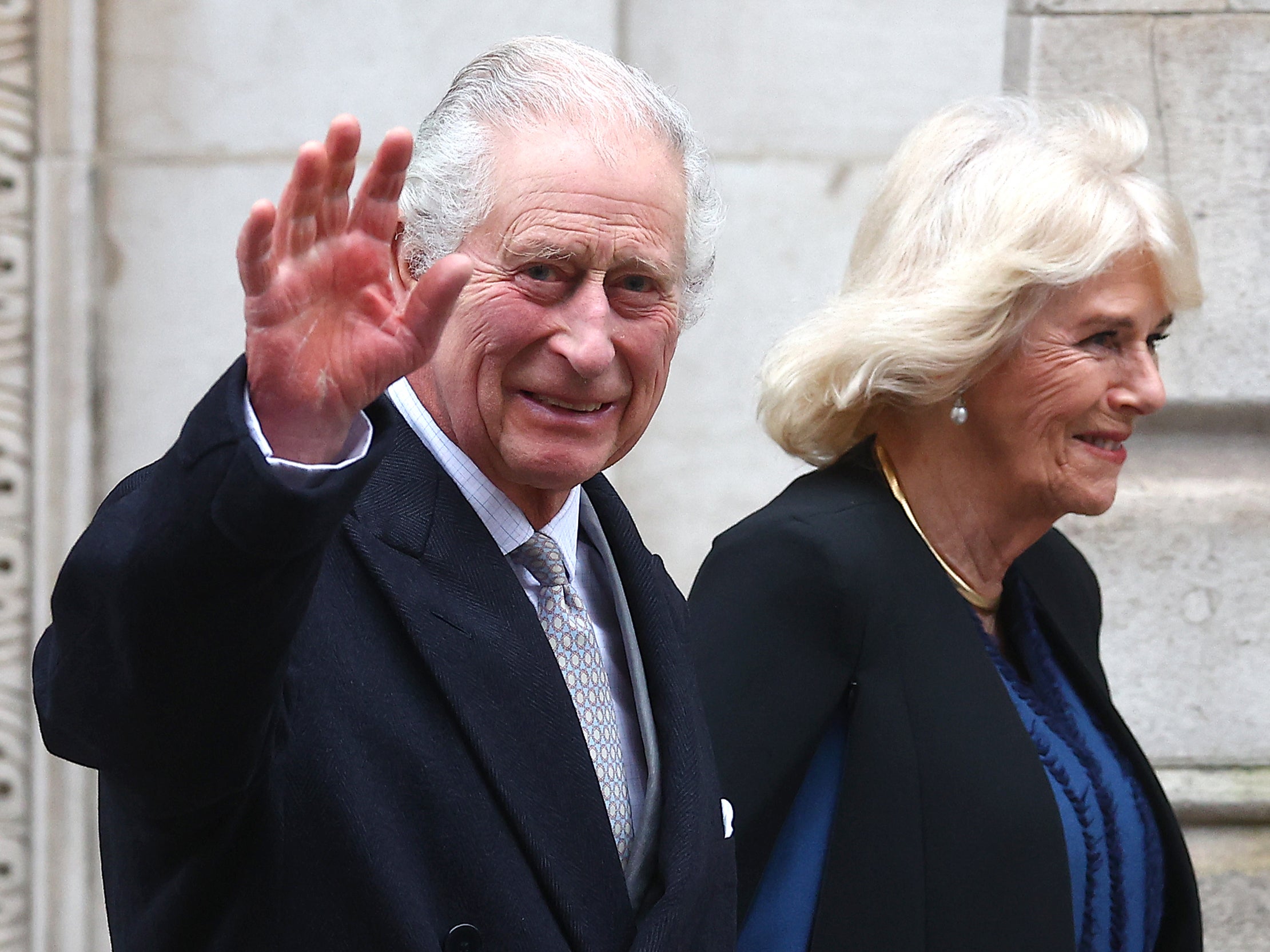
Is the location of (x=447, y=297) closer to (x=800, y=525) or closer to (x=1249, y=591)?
(x=800, y=525)

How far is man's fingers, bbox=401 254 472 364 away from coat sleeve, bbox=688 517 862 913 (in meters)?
1.19

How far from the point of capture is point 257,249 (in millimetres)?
1026

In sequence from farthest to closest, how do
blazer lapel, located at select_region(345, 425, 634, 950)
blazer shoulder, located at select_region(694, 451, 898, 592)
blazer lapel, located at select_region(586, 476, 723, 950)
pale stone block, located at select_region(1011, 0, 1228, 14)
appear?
1. pale stone block, located at select_region(1011, 0, 1228, 14)
2. blazer shoulder, located at select_region(694, 451, 898, 592)
3. blazer lapel, located at select_region(586, 476, 723, 950)
4. blazer lapel, located at select_region(345, 425, 634, 950)

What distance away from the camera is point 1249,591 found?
3670 mm

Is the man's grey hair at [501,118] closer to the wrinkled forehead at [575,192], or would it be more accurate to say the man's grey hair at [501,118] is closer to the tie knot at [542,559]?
the wrinkled forehead at [575,192]

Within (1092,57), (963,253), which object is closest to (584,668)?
(963,253)

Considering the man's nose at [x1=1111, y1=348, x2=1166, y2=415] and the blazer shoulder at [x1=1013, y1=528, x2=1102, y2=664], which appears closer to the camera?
the man's nose at [x1=1111, y1=348, x2=1166, y2=415]

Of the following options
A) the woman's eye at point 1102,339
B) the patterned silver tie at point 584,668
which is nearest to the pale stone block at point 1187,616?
the woman's eye at point 1102,339

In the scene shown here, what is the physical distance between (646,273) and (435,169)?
9.7 inches

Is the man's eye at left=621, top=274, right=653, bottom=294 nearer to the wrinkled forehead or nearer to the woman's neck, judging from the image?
the wrinkled forehead

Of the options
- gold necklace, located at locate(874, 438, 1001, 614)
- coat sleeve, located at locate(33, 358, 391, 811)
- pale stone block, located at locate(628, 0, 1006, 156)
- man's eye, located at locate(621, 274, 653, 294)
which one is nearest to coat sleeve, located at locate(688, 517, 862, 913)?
gold necklace, located at locate(874, 438, 1001, 614)

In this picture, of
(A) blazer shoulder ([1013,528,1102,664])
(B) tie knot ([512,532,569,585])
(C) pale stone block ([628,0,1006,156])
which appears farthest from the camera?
(C) pale stone block ([628,0,1006,156])

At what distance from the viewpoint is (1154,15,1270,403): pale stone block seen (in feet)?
11.9

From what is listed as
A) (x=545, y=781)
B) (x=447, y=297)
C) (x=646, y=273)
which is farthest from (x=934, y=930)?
(x=447, y=297)
